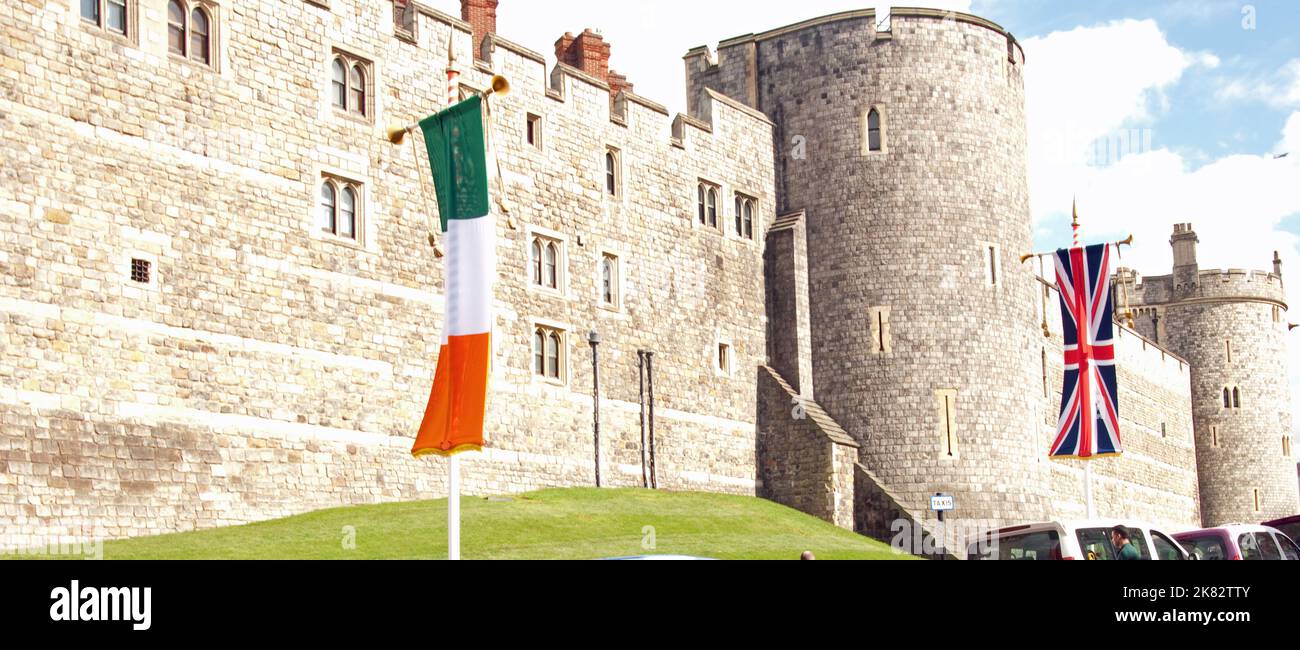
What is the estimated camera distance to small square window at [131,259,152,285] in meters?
25.7

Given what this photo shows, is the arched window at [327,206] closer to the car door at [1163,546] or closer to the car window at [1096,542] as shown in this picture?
the car window at [1096,542]

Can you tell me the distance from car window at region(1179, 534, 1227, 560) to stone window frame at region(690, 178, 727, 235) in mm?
20795

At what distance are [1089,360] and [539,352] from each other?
42.4 feet

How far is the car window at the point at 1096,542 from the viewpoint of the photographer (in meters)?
17.9

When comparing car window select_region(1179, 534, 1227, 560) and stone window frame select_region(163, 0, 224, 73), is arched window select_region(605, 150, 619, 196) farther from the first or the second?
car window select_region(1179, 534, 1227, 560)

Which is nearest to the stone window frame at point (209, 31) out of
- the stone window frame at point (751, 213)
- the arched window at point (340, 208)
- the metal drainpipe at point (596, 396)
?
the arched window at point (340, 208)

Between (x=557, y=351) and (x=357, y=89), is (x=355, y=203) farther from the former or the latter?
(x=557, y=351)

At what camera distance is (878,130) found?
4266 centimetres

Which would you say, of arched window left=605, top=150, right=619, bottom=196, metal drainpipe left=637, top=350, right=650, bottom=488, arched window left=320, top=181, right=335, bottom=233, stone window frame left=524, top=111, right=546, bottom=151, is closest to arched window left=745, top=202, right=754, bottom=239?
arched window left=605, top=150, right=619, bottom=196

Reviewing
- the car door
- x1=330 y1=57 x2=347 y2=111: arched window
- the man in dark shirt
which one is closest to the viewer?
the man in dark shirt

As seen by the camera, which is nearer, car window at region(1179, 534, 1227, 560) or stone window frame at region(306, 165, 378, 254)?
car window at region(1179, 534, 1227, 560)

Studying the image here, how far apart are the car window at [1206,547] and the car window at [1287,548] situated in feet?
4.22
